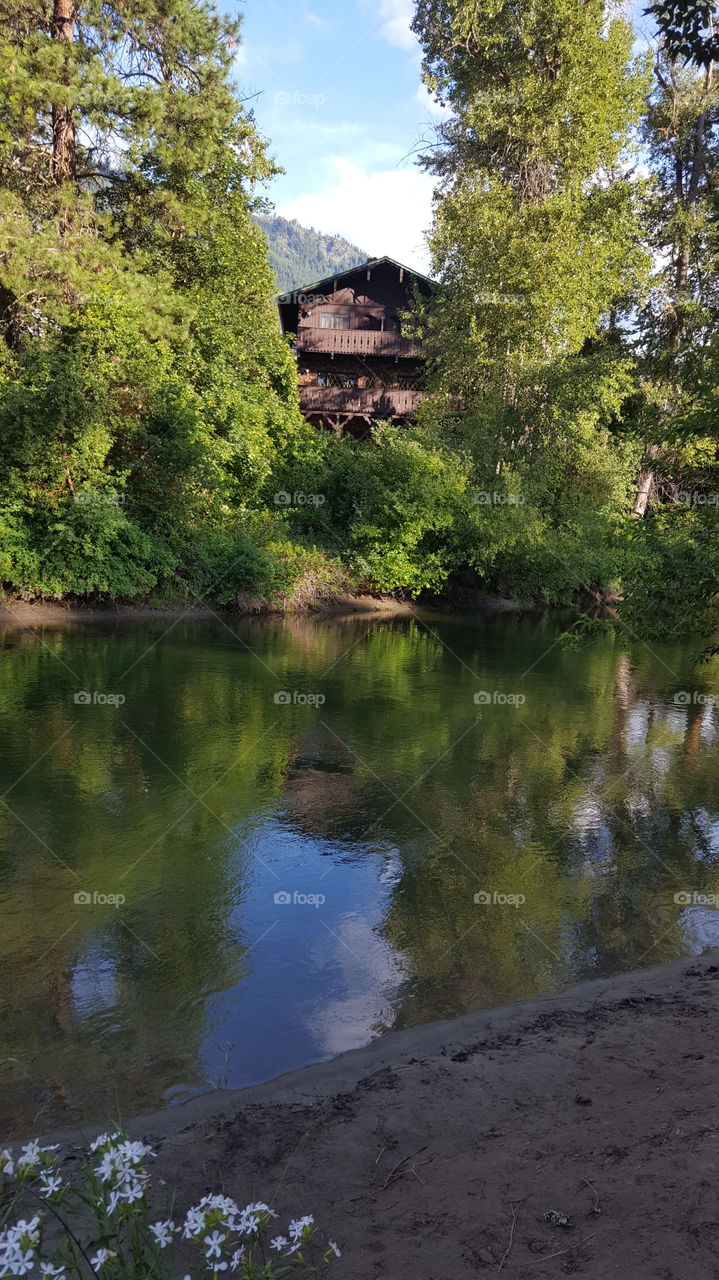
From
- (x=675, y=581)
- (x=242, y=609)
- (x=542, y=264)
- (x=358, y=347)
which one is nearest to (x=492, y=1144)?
(x=675, y=581)

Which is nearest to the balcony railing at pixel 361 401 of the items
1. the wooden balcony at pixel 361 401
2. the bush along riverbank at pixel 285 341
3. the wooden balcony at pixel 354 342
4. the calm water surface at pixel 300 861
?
the wooden balcony at pixel 361 401

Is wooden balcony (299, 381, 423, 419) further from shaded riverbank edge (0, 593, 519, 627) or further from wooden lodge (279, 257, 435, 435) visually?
shaded riverbank edge (0, 593, 519, 627)

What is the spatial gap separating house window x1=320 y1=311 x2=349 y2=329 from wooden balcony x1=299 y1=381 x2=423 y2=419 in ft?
18.1

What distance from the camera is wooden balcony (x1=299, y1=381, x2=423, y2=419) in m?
42.4

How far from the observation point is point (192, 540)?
26203 mm

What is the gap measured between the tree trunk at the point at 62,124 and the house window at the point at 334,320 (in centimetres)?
2208

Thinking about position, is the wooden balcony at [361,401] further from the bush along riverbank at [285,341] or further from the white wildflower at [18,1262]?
the white wildflower at [18,1262]

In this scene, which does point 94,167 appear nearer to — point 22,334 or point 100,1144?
point 22,334

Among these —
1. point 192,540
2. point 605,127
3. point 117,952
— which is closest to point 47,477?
point 192,540

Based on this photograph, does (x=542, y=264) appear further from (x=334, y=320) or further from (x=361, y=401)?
(x=334, y=320)

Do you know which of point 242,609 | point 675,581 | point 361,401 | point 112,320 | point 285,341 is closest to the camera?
point 675,581

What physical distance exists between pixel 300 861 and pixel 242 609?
19.1 metres

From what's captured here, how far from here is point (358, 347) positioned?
4350 centimetres

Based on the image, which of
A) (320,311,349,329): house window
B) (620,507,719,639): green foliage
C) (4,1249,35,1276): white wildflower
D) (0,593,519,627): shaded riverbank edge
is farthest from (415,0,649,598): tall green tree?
(4,1249,35,1276): white wildflower
